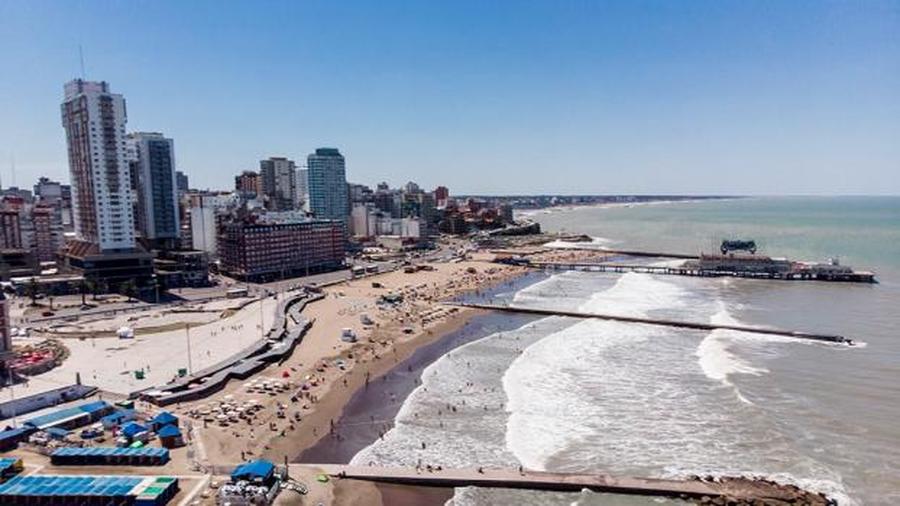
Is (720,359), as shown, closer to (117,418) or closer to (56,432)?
(117,418)

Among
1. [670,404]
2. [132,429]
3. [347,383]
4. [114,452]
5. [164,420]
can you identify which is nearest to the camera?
[114,452]

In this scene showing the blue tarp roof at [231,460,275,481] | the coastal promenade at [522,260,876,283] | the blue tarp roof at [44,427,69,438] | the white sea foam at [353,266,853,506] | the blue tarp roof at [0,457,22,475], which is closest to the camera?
the blue tarp roof at [231,460,275,481]

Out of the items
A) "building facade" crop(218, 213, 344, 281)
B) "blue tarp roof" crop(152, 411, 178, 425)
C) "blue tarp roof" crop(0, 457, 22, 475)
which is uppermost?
"building facade" crop(218, 213, 344, 281)

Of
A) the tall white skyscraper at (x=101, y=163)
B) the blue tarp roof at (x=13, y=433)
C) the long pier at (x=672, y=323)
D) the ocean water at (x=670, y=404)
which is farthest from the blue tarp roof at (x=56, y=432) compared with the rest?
the tall white skyscraper at (x=101, y=163)

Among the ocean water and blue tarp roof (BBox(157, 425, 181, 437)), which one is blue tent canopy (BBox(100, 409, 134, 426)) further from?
the ocean water

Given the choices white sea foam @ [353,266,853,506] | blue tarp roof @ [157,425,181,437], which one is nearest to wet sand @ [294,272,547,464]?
white sea foam @ [353,266,853,506]

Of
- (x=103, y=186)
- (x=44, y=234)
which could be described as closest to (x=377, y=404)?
(x=103, y=186)

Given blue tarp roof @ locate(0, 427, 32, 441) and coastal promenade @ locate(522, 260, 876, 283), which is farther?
coastal promenade @ locate(522, 260, 876, 283)

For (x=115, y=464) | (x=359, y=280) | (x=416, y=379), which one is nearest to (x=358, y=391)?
(x=416, y=379)
